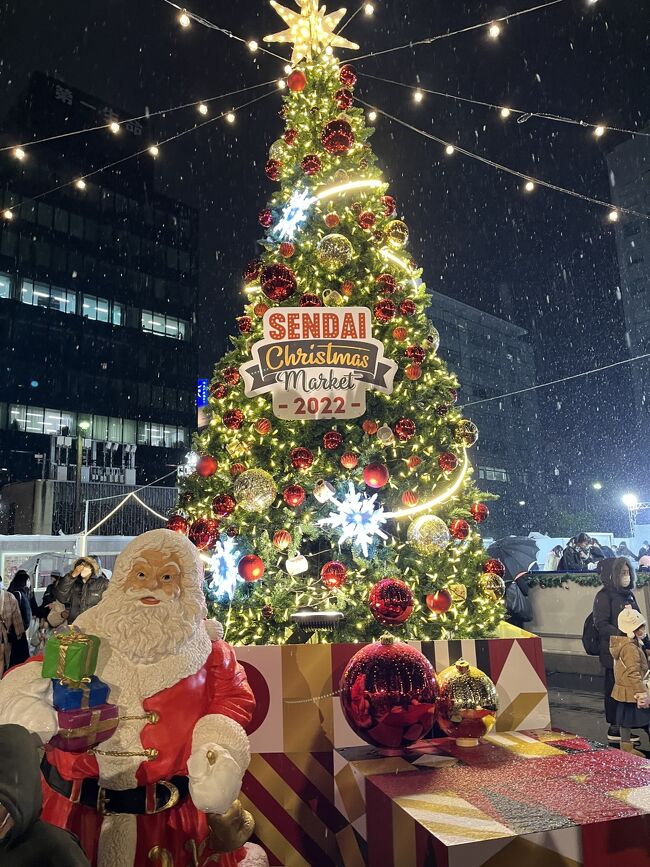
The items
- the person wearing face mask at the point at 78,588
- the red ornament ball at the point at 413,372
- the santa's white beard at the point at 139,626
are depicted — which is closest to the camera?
the santa's white beard at the point at 139,626

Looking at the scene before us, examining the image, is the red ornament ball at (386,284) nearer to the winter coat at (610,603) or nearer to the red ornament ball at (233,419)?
the red ornament ball at (233,419)

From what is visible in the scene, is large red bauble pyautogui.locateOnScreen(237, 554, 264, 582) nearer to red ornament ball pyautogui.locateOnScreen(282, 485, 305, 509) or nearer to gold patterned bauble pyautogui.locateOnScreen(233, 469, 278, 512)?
gold patterned bauble pyautogui.locateOnScreen(233, 469, 278, 512)

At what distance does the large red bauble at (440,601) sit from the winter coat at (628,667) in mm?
1862

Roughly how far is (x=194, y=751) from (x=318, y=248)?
14.1 ft

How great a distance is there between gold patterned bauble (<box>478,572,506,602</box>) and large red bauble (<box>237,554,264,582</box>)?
187 centimetres

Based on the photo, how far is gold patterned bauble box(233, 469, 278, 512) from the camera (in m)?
4.98

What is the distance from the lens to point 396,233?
5816mm

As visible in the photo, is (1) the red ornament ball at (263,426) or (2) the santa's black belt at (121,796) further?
(1) the red ornament ball at (263,426)

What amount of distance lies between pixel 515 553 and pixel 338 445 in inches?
287

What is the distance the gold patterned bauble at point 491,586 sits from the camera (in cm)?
509

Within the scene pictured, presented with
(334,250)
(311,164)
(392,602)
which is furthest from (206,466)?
(311,164)

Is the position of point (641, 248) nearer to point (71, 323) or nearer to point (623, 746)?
point (71, 323)

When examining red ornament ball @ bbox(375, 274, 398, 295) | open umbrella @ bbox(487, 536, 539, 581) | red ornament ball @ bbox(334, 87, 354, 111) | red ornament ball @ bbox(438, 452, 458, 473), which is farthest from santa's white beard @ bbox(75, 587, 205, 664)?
open umbrella @ bbox(487, 536, 539, 581)

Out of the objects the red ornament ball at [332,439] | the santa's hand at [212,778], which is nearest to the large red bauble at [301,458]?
the red ornament ball at [332,439]
